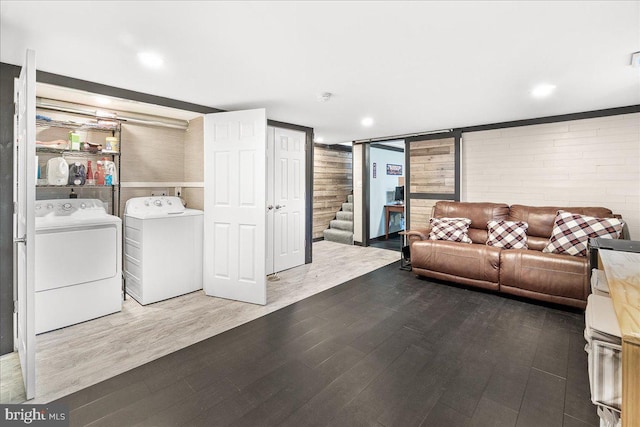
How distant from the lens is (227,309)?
3121 mm

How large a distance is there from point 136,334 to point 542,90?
4.30 metres

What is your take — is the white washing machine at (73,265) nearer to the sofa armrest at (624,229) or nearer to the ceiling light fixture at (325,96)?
the ceiling light fixture at (325,96)

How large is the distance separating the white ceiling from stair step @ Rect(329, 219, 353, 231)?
3.53 meters

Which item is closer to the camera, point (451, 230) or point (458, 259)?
point (458, 259)

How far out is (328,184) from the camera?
6906 mm

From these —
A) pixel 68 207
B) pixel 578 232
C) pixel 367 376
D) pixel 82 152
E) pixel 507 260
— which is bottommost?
pixel 367 376

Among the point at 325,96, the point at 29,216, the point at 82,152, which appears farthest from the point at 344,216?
the point at 29,216

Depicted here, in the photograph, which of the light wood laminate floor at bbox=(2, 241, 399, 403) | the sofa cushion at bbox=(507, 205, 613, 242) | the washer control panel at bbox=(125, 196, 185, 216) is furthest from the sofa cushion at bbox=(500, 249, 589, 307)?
the washer control panel at bbox=(125, 196, 185, 216)

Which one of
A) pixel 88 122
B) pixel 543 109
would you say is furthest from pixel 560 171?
pixel 88 122

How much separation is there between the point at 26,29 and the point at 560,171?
5.38 metres

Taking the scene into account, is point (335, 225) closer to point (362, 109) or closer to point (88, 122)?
point (362, 109)

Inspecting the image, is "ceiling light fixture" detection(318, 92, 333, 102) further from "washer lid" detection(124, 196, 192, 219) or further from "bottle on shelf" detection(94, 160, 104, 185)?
"bottle on shelf" detection(94, 160, 104, 185)

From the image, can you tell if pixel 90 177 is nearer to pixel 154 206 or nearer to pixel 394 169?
pixel 154 206

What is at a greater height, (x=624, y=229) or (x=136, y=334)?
(x=624, y=229)
